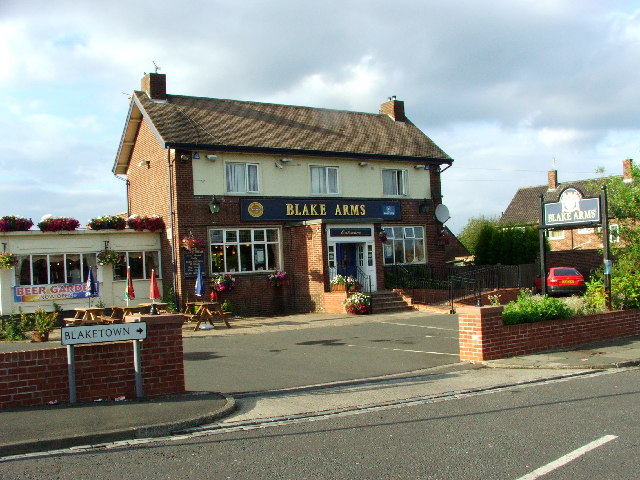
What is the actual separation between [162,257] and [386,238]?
870 cm

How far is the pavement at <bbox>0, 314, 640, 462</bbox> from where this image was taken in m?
7.13

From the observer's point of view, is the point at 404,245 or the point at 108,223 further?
→ the point at 404,245

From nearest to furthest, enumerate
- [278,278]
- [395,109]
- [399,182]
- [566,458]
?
[566,458] < [278,278] < [399,182] < [395,109]

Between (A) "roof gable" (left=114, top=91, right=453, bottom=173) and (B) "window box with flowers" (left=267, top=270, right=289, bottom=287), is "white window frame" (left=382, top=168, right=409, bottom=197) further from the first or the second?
(B) "window box with flowers" (left=267, top=270, right=289, bottom=287)

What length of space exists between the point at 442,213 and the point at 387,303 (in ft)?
21.6

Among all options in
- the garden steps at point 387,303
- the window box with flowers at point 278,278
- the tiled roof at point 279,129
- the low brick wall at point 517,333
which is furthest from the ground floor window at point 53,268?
the low brick wall at point 517,333

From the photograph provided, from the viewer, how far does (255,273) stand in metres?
25.0

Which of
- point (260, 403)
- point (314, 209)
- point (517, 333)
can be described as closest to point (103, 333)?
point (260, 403)

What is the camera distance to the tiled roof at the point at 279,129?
24281 mm

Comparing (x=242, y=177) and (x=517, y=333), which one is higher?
(x=242, y=177)

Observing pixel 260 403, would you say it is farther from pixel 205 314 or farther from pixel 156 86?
pixel 156 86

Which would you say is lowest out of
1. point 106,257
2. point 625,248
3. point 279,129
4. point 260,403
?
point 260,403

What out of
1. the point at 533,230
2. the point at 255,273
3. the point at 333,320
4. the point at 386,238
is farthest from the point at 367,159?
the point at 533,230

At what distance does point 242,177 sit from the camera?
82.0ft
